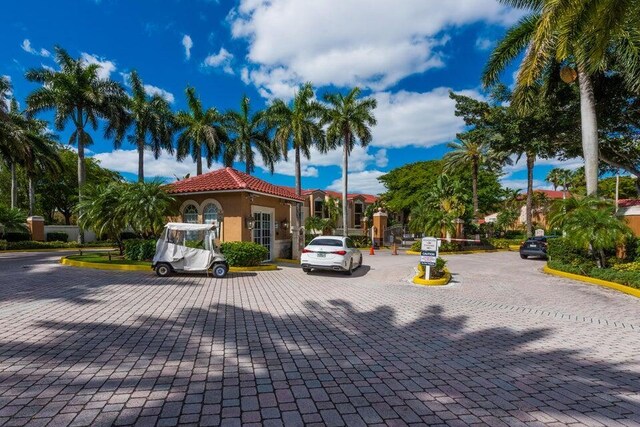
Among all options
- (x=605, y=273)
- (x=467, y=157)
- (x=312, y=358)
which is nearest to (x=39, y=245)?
(x=312, y=358)

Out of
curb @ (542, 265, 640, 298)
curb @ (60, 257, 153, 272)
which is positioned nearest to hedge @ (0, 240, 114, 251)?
curb @ (60, 257, 153, 272)

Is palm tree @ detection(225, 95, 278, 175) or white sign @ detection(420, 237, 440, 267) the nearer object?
white sign @ detection(420, 237, 440, 267)

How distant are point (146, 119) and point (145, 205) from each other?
19.1 metres

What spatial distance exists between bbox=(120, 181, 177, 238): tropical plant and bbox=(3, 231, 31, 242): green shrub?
17.3 m

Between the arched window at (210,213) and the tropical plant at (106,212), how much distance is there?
123 inches

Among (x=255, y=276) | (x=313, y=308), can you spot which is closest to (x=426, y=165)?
(x=255, y=276)

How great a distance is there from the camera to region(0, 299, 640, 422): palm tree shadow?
12.2ft

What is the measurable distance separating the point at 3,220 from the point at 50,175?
453 cm

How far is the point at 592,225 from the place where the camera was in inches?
478

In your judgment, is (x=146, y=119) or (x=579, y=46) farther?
(x=146, y=119)

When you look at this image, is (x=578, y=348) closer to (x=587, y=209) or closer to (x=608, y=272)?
(x=608, y=272)

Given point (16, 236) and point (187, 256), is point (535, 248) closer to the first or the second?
point (187, 256)

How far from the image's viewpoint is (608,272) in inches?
463

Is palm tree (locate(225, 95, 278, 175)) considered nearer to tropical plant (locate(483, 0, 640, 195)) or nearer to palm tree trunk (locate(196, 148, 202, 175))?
palm tree trunk (locate(196, 148, 202, 175))
